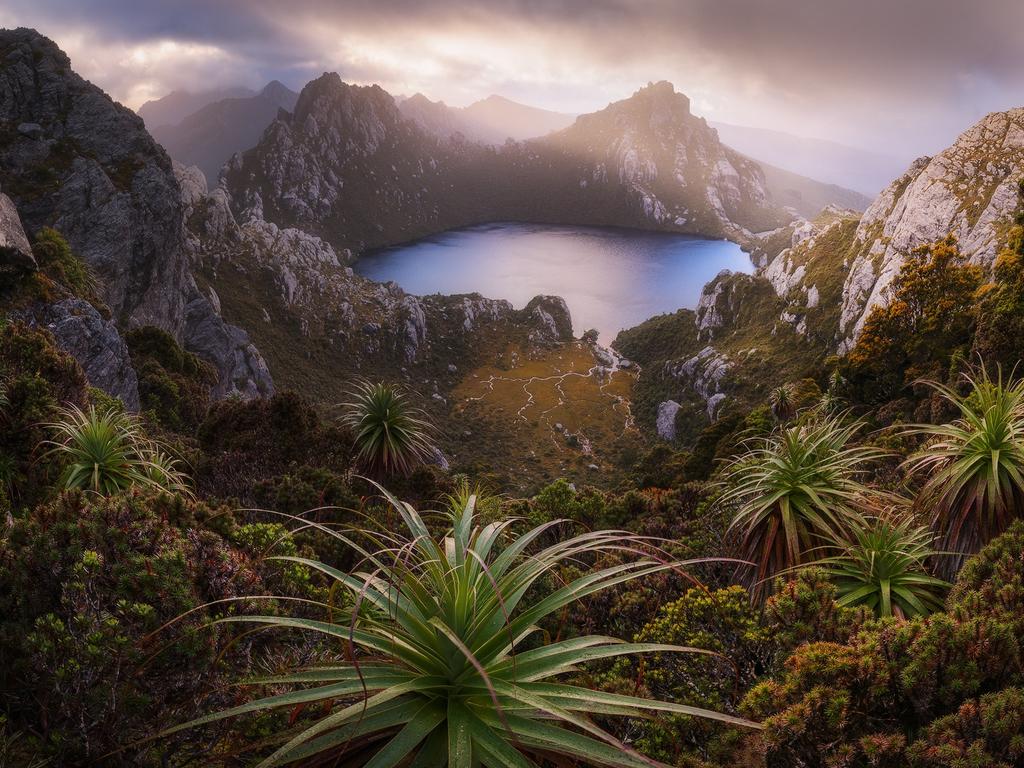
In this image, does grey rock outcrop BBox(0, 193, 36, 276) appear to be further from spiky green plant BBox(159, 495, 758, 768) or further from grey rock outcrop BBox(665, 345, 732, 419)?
grey rock outcrop BBox(665, 345, 732, 419)

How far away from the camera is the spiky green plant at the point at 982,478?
5512 millimetres

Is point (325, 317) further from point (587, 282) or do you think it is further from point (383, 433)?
point (587, 282)

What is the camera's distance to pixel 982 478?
5.64 m

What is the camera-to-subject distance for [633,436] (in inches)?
3223

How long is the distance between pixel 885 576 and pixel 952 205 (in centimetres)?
6503

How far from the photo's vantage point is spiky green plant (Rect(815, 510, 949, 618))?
498 cm

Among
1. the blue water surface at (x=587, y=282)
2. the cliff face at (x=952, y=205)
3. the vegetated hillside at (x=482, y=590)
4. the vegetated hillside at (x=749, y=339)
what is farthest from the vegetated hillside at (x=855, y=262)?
the blue water surface at (x=587, y=282)

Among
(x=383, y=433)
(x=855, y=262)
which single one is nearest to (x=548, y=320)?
(x=855, y=262)

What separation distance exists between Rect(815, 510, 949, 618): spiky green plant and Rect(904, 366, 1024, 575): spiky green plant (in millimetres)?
530

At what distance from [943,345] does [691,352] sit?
2941 inches

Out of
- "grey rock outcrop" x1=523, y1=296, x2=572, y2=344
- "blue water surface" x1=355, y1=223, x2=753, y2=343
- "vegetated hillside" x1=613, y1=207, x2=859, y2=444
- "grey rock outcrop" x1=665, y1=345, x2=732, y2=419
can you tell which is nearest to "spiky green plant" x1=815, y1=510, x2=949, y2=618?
"vegetated hillside" x1=613, y1=207, x2=859, y2=444

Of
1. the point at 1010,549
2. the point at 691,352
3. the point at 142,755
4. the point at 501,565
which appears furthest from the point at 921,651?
the point at 691,352

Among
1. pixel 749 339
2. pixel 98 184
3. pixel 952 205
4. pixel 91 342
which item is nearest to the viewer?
pixel 91 342

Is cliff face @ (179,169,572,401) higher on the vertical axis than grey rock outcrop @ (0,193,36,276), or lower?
lower
